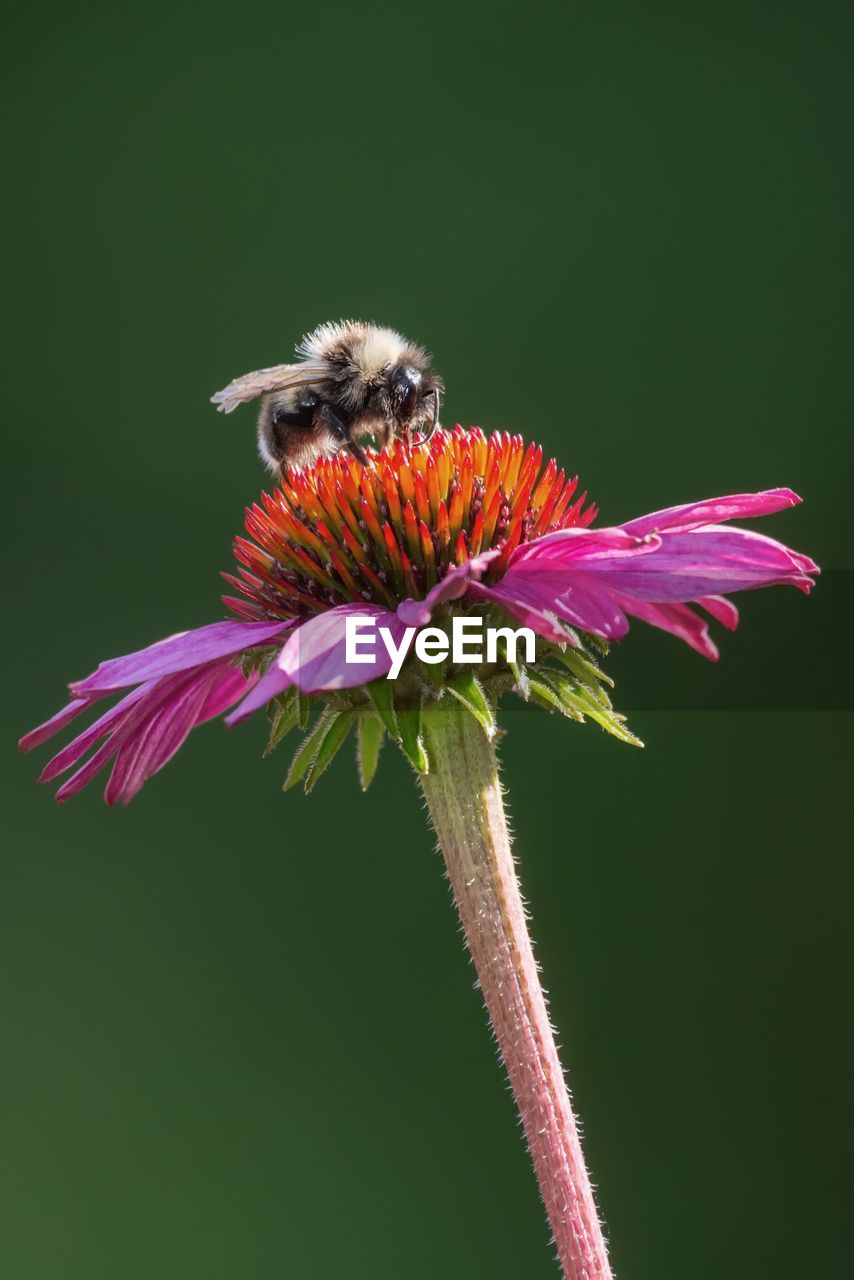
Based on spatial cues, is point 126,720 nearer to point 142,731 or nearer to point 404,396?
point 142,731

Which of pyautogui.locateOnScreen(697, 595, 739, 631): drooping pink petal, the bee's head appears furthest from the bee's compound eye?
pyautogui.locateOnScreen(697, 595, 739, 631): drooping pink petal

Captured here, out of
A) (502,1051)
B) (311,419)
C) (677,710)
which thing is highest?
(677,710)

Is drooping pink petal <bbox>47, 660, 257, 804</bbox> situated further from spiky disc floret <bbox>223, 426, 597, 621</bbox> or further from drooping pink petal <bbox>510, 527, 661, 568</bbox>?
drooping pink petal <bbox>510, 527, 661, 568</bbox>

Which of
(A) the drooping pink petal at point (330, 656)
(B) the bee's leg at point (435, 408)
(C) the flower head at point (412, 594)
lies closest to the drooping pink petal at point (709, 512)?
(C) the flower head at point (412, 594)

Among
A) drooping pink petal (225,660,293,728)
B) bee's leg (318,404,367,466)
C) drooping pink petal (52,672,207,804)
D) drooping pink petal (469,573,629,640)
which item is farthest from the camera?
bee's leg (318,404,367,466)

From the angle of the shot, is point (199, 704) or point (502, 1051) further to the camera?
point (199, 704)

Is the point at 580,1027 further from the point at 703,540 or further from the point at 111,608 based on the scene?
the point at 703,540

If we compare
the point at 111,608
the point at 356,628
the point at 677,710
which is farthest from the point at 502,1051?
the point at 111,608
